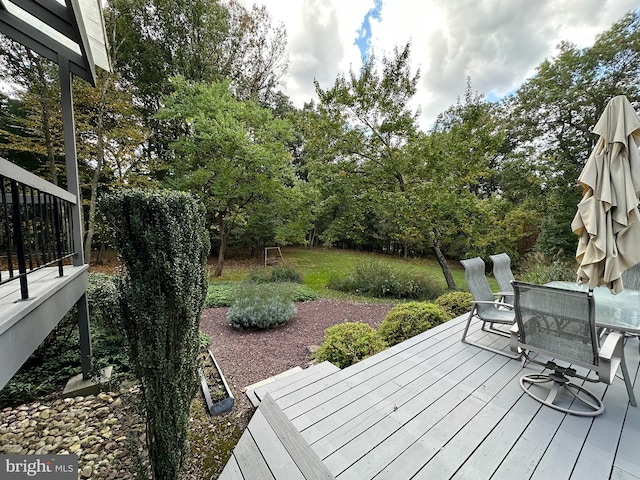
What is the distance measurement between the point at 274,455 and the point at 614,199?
3241 mm

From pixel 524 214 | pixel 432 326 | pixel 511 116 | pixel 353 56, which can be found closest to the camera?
pixel 432 326

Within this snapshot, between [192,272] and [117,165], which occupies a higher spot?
[117,165]

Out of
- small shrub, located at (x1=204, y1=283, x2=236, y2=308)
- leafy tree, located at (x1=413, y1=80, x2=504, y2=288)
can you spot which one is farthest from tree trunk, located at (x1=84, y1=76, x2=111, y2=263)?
leafy tree, located at (x1=413, y1=80, x2=504, y2=288)

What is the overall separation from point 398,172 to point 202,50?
32.1ft

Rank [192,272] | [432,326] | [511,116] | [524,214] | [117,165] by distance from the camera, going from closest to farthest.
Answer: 1. [192,272]
2. [432,326]
3. [117,165]
4. [524,214]
5. [511,116]

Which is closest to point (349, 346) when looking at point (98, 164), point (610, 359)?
point (610, 359)

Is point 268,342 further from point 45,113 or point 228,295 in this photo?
point 45,113

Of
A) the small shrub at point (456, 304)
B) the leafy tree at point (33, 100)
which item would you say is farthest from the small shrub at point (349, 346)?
the leafy tree at point (33, 100)

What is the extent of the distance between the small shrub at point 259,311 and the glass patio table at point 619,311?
14.5 feet

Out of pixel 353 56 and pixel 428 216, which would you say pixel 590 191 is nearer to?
pixel 428 216

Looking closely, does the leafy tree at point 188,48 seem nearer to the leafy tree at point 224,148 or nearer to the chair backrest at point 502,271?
the leafy tree at point 224,148

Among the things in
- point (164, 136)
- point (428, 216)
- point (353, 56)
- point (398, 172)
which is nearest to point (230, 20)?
point (164, 136)

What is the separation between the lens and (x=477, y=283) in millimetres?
3303

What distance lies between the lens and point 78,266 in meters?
2.91
